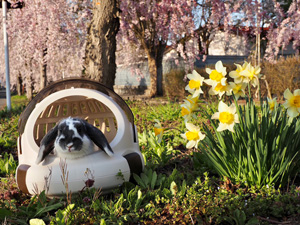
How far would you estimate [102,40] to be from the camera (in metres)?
7.75

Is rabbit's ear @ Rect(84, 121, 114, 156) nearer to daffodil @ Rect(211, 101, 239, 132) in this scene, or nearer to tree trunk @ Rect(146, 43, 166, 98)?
daffodil @ Rect(211, 101, 239, 132)

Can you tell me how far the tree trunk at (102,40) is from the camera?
24.8 ft

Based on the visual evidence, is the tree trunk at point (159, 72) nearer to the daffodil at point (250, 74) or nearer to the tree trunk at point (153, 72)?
the tree trunk at point (153, 72)

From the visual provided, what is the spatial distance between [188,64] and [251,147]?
460 inches

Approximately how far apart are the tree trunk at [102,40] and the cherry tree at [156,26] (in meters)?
3.55

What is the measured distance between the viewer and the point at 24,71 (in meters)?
16.2

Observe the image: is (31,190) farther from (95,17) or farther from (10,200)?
(95,17)

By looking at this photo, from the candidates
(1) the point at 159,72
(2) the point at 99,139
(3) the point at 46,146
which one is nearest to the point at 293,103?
(2) the point at 99,139

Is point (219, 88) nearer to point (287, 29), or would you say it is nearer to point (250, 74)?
point (250, 74)

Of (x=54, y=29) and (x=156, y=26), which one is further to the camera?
(x=156, y=26)

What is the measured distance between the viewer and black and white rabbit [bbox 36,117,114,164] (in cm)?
268

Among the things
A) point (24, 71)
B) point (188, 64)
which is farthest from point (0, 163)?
point (24, 71)

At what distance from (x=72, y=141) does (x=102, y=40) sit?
5.43 metres

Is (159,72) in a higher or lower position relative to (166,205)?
higher
